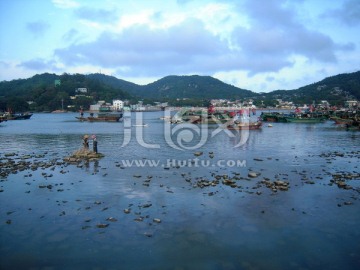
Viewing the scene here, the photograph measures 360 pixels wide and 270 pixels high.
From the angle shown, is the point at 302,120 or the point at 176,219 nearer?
the point at 176,219

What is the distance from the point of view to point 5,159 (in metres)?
32.8

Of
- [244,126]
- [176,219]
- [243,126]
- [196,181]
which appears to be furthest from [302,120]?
[176,219]

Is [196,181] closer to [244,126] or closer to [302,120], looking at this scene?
[244,126]

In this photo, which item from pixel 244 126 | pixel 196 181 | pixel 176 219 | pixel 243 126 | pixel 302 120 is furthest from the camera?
pixel 302 120

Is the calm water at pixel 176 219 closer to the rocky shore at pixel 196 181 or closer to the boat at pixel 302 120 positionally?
the rocky shore at pixel 196 181

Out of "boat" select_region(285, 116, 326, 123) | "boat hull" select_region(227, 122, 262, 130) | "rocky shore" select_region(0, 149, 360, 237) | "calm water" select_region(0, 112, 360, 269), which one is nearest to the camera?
"calm water" select_region(0, 112, 360, 269)

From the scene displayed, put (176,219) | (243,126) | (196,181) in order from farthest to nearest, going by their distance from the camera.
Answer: (243,126)
(196,181)
(176,219)

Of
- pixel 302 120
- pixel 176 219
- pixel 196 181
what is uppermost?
pixel 302 120

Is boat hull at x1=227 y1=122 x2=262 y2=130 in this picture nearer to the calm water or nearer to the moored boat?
the moored boat

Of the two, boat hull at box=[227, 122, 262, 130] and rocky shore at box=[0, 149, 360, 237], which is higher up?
boat hull at box=[227, 122, 262, 130]

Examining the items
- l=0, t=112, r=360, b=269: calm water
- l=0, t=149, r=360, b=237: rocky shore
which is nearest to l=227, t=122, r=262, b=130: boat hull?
l=0, t=149, r=360, b=237: rocky shore

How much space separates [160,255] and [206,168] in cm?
1657

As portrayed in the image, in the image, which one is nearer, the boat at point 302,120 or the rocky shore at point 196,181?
the rocky shore at point 196,181

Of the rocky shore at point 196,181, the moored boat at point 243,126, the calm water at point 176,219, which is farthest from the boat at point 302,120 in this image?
the rocky shore at point 196,181
